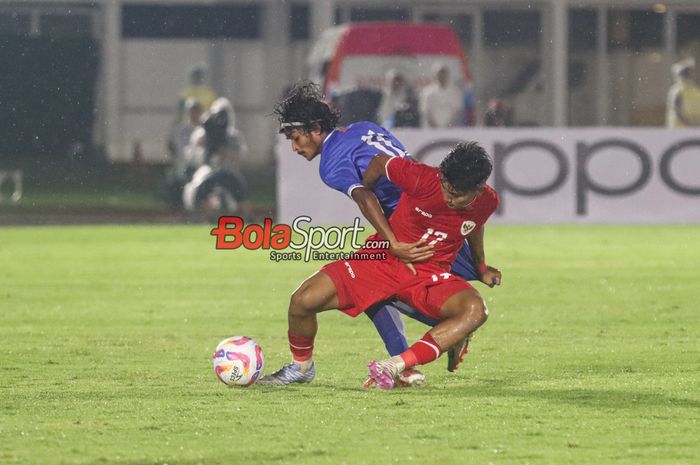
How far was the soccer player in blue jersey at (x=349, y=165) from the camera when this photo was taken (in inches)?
328

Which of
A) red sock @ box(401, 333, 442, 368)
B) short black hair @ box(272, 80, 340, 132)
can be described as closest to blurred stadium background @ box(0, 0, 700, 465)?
red sock @ box(401, 333, 442, 368)

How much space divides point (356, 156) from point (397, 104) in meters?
16.5

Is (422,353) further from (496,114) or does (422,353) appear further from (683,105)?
(683,105)

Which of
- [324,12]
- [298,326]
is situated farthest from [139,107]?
[298,326]

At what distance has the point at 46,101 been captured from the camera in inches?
1064

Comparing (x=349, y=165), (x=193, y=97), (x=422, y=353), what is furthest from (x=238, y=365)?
(x=193, y=97)

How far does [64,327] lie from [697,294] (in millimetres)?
5397

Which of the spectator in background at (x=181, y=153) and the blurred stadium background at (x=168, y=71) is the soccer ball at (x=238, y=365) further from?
the blurred stadium background at (x=168, y=71)

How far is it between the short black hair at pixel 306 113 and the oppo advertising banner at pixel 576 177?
12.6 metres

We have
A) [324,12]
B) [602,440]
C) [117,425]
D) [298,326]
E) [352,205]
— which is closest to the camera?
Result: [602,440]

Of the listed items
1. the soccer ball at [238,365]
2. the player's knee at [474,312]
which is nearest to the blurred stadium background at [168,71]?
the soccer ball at [238,365]

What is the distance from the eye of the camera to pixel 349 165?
831cm

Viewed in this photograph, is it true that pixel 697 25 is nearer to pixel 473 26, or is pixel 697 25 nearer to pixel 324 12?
pixel 473 26

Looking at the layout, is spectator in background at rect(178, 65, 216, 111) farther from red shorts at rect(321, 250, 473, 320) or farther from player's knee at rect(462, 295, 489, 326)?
player's knee at rect(462, 295, 489, 326)
